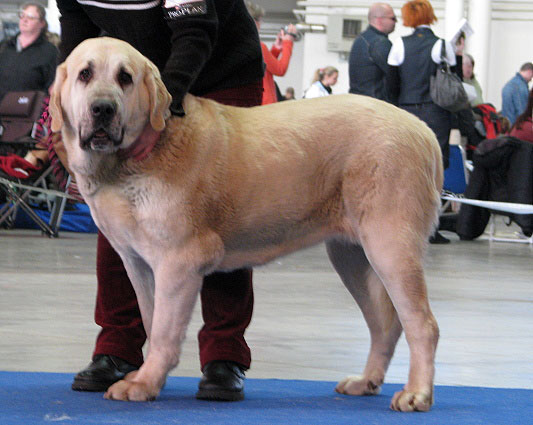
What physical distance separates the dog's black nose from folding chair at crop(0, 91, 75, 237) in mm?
6039

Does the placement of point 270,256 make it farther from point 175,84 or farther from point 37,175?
point 37,175

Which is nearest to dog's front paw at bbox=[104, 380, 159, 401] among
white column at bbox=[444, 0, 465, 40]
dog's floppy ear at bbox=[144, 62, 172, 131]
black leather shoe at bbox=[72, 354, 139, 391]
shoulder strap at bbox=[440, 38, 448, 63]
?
black leather shoe at bbox=[72, 354, 139, 391]

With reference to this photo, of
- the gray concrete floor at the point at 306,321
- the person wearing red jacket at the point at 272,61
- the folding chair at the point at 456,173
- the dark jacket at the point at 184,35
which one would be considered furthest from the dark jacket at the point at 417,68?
the dark jacket at the point at 184,35

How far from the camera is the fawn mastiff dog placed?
2.84 meters

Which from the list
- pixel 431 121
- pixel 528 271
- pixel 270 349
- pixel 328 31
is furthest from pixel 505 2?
pixel 270 349

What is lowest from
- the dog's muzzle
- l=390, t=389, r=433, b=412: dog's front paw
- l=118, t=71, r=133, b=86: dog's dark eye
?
l=390, t=389, r=433, b=412: dog's front paw

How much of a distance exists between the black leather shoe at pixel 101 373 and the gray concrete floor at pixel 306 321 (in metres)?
0.33

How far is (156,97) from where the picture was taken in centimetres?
284

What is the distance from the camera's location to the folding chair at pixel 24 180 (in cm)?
891

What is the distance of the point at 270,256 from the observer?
122 inches

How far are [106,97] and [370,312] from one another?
1.15 metres

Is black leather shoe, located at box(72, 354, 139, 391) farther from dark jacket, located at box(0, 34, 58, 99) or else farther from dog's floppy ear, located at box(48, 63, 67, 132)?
dark jacket, located at box(0, 34, 58, 99)

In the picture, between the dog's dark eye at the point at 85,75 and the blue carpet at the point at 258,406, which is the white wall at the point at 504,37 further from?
the dog's dark eye at the point at 85,75

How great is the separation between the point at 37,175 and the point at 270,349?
5531 mm
